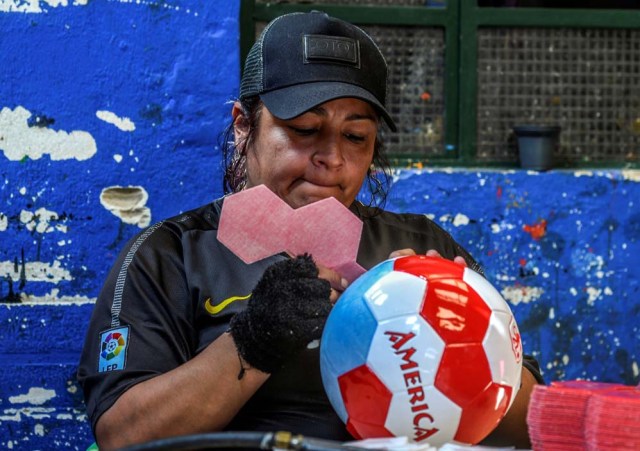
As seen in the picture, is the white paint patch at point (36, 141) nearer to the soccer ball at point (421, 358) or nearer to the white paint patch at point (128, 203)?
the white paint patch at point (128, 203)

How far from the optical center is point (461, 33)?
11.1 ft

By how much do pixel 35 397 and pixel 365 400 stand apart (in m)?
1.99

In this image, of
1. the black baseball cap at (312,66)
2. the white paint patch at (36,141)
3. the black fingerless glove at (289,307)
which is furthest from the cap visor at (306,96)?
the white paint patch at (36,141)

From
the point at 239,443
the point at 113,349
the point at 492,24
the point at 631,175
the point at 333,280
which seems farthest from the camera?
the point at 492,24

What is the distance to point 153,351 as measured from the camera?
66.7 inches

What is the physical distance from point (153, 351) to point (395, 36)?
2077 mm

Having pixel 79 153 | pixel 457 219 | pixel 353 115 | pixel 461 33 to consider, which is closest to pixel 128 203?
pixel 79 153

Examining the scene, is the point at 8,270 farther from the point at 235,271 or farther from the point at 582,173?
the point at 582,173

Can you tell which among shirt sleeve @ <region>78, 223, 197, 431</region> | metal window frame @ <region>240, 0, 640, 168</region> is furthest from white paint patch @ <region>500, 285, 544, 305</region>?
shirt sleeve @ <region>78, 223, 197, 431</region>

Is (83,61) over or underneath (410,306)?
over

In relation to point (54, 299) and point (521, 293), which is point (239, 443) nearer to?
point (54, 299)

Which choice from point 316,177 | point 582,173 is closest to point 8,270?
point 316,177

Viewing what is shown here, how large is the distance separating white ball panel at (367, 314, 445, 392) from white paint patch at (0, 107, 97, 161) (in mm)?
1950

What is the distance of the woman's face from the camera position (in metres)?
1.85
